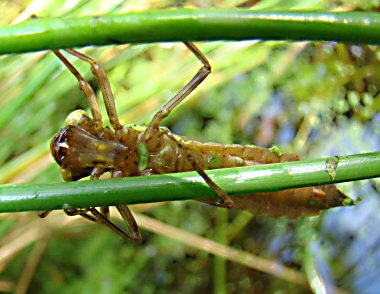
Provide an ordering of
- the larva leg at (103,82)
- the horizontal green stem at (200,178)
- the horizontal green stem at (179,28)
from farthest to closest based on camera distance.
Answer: the larva leg at (103,82), the horizontal green stem at (200,178), the horizontal green stem at (179,28)

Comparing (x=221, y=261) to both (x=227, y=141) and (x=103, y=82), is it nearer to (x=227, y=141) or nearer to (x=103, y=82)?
(x=227, y=141)

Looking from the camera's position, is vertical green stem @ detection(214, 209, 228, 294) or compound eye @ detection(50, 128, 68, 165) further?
vertical green stem @ detection(214, 209, 228, 294)

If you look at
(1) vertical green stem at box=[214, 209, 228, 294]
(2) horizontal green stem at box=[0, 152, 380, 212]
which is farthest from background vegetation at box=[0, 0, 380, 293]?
(2) horizontal green stem at box=[0, 152, 380, 212]

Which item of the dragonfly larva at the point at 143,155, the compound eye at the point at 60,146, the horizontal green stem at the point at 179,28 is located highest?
the horizontal green stem at the point at 179,28

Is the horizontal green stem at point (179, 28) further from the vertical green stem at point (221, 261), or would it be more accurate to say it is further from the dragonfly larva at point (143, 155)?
the vertical green stem at point (221, 261)

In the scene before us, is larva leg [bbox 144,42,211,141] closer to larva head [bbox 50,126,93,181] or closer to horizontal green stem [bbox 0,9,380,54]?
larva head [bbox 50,126,93,181]

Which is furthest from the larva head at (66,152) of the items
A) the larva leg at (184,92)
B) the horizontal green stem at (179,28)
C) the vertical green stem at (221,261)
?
the vertical green stem at (221,261)
